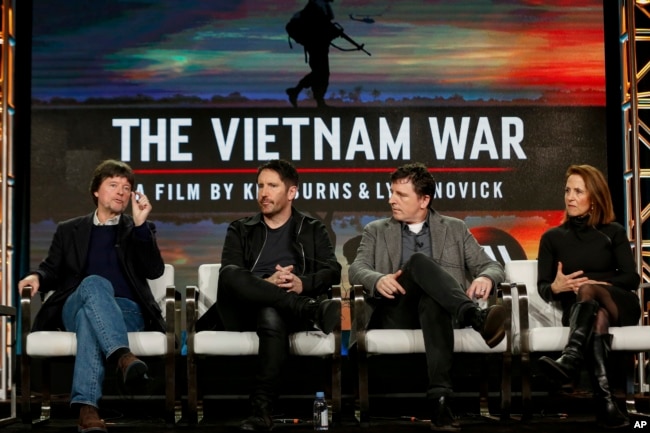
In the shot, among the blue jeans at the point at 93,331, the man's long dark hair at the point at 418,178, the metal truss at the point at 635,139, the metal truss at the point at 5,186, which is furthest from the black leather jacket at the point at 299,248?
the metal truss at the point at 635,139

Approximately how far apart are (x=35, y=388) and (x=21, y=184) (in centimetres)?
139

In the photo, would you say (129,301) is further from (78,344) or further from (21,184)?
(21,184)

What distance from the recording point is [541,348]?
4.37 meters

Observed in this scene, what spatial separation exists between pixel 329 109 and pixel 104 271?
2048 mm

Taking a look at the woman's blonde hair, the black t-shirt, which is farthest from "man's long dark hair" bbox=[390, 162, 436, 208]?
the woman's blonde hair

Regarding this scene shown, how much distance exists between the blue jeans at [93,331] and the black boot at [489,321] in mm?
1627

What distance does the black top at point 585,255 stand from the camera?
183 inches

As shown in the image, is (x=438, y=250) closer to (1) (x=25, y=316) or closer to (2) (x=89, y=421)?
(2) (x=89, y=421)

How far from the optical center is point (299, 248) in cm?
462

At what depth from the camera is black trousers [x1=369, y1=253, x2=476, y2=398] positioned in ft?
12.9

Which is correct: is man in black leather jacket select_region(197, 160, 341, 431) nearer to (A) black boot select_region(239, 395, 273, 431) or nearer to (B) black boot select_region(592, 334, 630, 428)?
(A) black boot select_region(239, 395, 273, 431)

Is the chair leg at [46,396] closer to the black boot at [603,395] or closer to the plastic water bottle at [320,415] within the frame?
the plastic water bottle at [320,415]

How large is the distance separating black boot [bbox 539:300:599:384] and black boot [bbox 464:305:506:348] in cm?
29

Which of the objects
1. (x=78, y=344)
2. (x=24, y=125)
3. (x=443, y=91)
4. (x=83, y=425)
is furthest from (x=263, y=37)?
(x=83, y=425)
